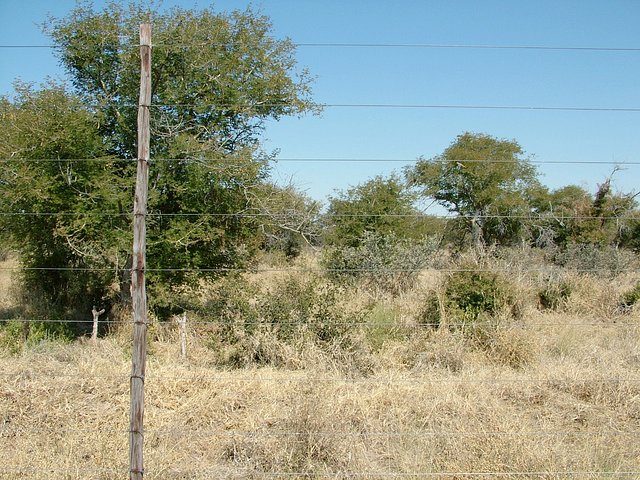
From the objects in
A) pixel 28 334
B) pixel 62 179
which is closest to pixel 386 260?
pixel 62 179

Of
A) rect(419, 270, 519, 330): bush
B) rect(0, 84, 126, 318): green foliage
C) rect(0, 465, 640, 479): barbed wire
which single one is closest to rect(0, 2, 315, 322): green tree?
rect(0, 84, 126, 318): green foliage

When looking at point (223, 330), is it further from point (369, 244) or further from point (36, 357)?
point (369, 244)

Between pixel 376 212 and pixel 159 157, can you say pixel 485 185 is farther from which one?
pixel 159 157

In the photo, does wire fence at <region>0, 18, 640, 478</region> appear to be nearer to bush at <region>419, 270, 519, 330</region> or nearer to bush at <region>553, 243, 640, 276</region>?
bush at <region>419, 270, 519, 330</region>

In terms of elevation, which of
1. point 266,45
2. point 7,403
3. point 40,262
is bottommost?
point 7,403

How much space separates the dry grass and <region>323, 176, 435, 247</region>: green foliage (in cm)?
922

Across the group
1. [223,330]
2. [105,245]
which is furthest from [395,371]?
[105,245]

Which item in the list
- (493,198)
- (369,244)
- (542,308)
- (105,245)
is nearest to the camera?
(105,245)

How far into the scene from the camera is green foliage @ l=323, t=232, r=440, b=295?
43.1ft

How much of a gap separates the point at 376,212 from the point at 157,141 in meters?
8.85

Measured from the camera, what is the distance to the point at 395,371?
6.75 metres

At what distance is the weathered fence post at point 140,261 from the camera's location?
3.41m

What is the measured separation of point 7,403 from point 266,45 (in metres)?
7.75

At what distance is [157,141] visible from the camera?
1030 cm
